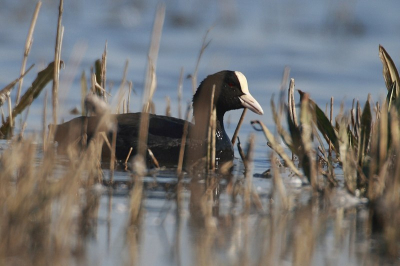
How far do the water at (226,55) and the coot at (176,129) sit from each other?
46 cm

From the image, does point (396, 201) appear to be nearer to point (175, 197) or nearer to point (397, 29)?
point (175, 197)

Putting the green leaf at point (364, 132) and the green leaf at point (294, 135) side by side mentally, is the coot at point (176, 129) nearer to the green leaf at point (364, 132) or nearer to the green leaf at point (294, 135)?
the green leaf at point (294, 135)

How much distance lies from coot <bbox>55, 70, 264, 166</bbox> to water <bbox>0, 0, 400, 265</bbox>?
0.46 m

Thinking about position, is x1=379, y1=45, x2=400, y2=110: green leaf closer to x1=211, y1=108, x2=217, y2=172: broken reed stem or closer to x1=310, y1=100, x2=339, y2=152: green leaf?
x1=310, y1=100, x2=339, y2=152: green leaf

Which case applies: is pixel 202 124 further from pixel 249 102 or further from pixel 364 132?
pixel 364 132

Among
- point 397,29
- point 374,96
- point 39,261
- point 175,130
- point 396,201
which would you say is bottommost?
point 39,261

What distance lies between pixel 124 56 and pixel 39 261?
1090cm

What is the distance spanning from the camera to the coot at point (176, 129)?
708 centimetres

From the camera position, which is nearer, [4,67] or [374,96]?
[374,96]

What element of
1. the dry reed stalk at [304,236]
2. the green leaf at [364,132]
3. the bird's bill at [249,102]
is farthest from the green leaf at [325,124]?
the bird's bill at [249,102]

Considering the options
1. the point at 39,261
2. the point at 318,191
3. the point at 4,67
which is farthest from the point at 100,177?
the point at 4,67

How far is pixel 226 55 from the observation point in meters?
14.9

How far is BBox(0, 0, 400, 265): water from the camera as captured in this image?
4.25 m

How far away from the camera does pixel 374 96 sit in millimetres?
11414
